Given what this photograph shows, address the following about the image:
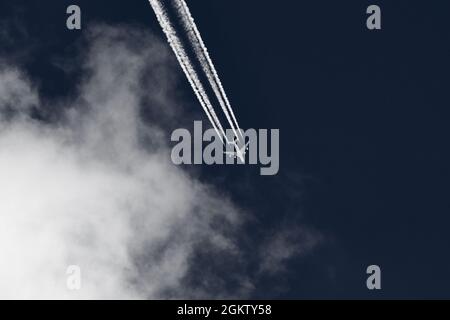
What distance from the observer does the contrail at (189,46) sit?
47125 mm

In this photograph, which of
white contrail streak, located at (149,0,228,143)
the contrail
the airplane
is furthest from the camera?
the airplane

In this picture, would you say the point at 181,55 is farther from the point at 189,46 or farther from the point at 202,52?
the point at 202,52

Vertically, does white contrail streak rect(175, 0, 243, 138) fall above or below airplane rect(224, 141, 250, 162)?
above

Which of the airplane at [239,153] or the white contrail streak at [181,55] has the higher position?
the white contrail streak at [181,55]

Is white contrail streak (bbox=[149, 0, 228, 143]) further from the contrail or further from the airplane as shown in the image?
the airplane

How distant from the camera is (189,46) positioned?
48.6 meters

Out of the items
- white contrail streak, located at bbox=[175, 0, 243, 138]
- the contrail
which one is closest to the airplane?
white contrail streak, located at bbox=[175, 0, 243, 138]

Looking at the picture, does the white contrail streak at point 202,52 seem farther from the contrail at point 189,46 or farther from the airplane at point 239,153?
the airplane at point 239,153

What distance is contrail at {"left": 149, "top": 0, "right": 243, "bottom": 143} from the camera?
47125 mm

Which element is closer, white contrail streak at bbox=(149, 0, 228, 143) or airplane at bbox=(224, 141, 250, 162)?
white contrail streak at bbox=(149, 0, 228, 143)

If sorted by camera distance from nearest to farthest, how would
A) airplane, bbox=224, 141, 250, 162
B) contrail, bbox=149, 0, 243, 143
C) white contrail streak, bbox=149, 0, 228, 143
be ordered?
contrail, bbox=149, 0, 243, 143 < white contrail streak, bbox=149, 0, 228, 143 < airplane, bbox=224, 141, 250, 162

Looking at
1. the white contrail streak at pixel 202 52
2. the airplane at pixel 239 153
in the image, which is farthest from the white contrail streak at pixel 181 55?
the airplane at pixel 239 153

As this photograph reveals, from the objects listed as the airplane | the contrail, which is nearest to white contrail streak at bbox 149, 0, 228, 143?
the contrail

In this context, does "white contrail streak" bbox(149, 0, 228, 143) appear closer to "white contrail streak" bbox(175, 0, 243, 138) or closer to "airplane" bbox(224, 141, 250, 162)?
"white contrail streak" bbox(175, 0, 243, 138)
